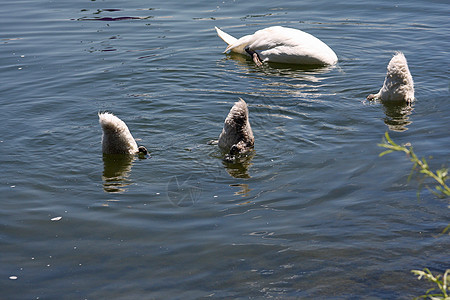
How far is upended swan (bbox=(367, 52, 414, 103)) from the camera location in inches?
390

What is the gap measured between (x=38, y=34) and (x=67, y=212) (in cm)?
952

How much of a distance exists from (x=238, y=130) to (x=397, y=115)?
2855mm

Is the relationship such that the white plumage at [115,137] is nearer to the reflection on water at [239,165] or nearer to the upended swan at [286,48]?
the reflection on water at [239,165]

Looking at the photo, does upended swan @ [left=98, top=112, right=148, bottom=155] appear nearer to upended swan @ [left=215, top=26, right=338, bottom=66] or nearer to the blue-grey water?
the blue-grey water

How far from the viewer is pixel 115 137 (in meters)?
8.45

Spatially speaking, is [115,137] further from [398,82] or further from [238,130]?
[398,82]

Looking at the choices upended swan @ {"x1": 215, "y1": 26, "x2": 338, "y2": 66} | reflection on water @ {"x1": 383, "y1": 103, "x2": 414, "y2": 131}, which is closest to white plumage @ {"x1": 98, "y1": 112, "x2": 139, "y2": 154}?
reflection on water @ {"x1": 383, "y1": 103, "x2": 414, "y2": 131}

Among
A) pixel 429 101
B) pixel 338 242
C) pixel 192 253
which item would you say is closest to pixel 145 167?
pixel 192 253

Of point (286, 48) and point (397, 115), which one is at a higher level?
point (286, 48)

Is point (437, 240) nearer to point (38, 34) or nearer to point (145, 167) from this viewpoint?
point (145, 167)

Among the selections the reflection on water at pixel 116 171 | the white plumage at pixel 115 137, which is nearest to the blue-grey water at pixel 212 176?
the reflection on water at pixel 116 171

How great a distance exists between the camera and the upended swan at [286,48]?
1242cm

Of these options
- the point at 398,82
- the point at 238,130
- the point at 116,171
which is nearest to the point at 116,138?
the point at 116,171

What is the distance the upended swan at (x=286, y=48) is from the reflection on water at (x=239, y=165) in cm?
450
